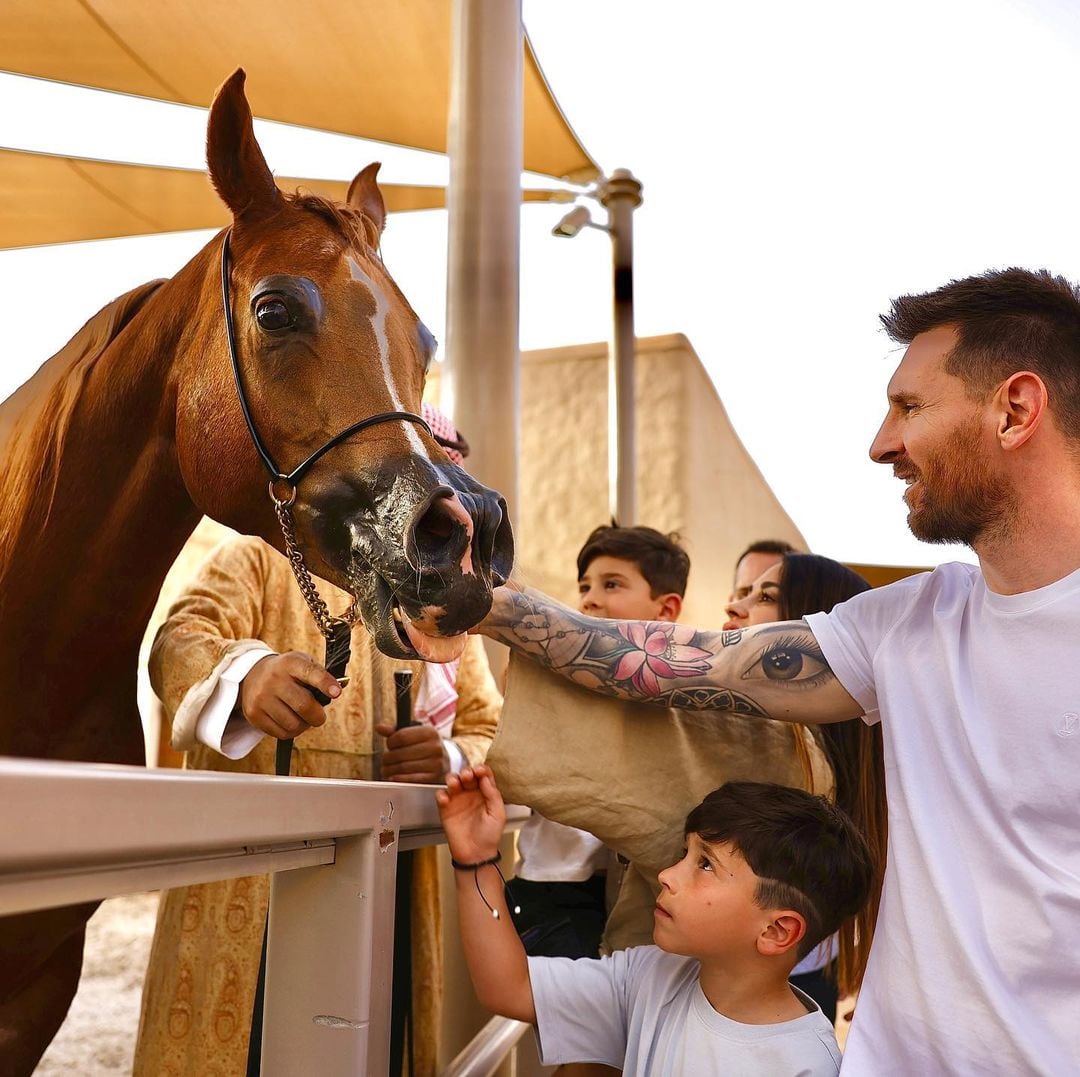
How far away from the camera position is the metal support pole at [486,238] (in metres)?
2.91

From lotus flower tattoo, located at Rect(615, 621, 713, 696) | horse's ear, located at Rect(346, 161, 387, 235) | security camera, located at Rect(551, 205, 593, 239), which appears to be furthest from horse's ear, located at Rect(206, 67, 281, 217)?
security camera, located at Rect(551, 205, 593, 239)

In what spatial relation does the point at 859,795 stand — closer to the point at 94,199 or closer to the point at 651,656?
the point at 651,656

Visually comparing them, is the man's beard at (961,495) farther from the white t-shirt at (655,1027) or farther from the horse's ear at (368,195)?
the horse's ear at (368,195)

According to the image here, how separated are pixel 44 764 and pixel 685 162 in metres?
9.46

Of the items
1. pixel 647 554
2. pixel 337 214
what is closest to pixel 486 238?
pixel 647 554

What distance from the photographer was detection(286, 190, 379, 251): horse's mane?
4.30 ft

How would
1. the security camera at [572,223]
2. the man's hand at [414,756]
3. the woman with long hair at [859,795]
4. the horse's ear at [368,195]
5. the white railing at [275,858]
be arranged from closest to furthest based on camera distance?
the white railing at [275,858], the woman with long hair at [859,795], the man's hand at [414,756], the horse's ear at [368,195], the security camera at [572,223]

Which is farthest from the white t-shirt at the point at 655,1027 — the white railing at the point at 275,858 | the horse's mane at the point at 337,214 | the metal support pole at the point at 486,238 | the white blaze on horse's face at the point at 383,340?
the metal support pole at the point at 486,238

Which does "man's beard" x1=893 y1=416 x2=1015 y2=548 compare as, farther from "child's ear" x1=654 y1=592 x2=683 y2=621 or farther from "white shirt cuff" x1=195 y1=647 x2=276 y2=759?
"child's ear" x1=654 y1=592 x2=683 y2=621

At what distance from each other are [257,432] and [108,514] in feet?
0.88

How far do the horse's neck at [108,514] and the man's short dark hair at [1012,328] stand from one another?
96cm

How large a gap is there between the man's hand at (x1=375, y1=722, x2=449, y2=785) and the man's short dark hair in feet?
2.89

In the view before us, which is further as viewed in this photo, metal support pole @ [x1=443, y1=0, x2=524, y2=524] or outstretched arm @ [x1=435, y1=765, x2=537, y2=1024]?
metal support pole @ [x1=443, y1=0, x2=524, y2=524]

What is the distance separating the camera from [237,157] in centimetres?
128
